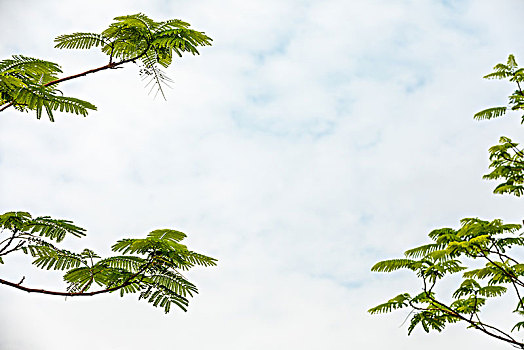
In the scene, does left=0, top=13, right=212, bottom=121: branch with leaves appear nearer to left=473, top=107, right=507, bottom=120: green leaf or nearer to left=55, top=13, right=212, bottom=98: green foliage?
left=55, top=13, right=212, bottom=98: green foliage

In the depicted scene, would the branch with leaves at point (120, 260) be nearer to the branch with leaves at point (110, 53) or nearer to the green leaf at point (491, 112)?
the branch with leaves at point (110, 53)

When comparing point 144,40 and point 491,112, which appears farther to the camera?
point 491,112

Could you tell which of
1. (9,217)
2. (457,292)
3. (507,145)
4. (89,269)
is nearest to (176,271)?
(89,269)

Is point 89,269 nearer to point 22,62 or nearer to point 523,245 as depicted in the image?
point 22,62

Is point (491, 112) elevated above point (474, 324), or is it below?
above

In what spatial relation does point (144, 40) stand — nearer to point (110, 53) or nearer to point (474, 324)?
point (110, 53)

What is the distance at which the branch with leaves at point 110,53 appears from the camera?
2213mm

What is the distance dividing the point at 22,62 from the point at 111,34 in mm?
578

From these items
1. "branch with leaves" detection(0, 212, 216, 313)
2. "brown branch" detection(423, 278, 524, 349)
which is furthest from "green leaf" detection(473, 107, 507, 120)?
"branch with leaves" detection(0, 212, 216, 313)

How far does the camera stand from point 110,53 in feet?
8.97

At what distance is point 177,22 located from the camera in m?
2.56

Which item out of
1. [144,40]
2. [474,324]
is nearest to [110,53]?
[144,40]

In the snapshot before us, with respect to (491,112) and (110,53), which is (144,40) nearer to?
(110,53)

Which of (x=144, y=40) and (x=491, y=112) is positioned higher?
(x=491, y=112)
